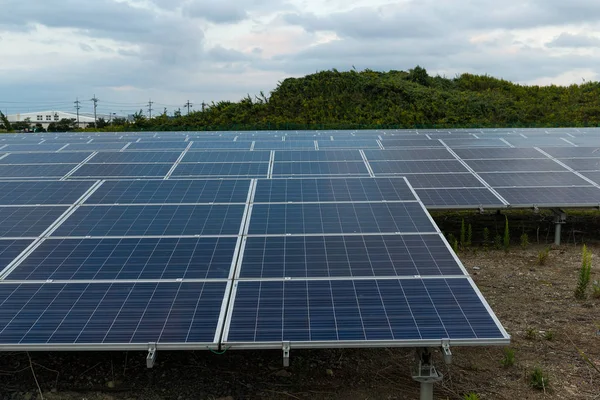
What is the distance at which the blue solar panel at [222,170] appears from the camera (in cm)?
1537

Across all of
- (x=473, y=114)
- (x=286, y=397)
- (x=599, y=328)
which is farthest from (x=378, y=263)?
(x=473, y=114)

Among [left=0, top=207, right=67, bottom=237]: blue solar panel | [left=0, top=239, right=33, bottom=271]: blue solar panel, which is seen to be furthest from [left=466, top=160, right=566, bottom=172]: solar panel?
[left=0, top=239, right=33, bottom=271]: blue solar panel

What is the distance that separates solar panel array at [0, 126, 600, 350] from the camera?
6.58 m

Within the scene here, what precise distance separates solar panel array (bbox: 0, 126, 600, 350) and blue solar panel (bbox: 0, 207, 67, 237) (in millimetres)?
48

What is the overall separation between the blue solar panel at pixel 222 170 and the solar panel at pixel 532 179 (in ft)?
25.5

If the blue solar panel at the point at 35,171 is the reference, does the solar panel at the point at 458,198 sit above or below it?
below

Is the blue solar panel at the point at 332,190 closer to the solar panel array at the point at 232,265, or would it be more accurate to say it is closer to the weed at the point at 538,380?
the solar panel array at the point at 232,265

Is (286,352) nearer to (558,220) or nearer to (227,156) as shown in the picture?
(558,220)

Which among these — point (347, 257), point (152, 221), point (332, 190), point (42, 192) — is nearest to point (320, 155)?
point (332, 190)

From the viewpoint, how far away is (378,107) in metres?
52.3

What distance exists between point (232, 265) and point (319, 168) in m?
8.55

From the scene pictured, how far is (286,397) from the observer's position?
24.8ft

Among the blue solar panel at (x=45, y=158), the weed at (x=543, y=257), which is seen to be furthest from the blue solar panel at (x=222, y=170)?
the weed at (x=543, y=257)

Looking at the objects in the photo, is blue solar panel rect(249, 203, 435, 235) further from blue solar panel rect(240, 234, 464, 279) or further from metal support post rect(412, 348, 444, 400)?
metal support post rect(412, 348, 444, 400)
